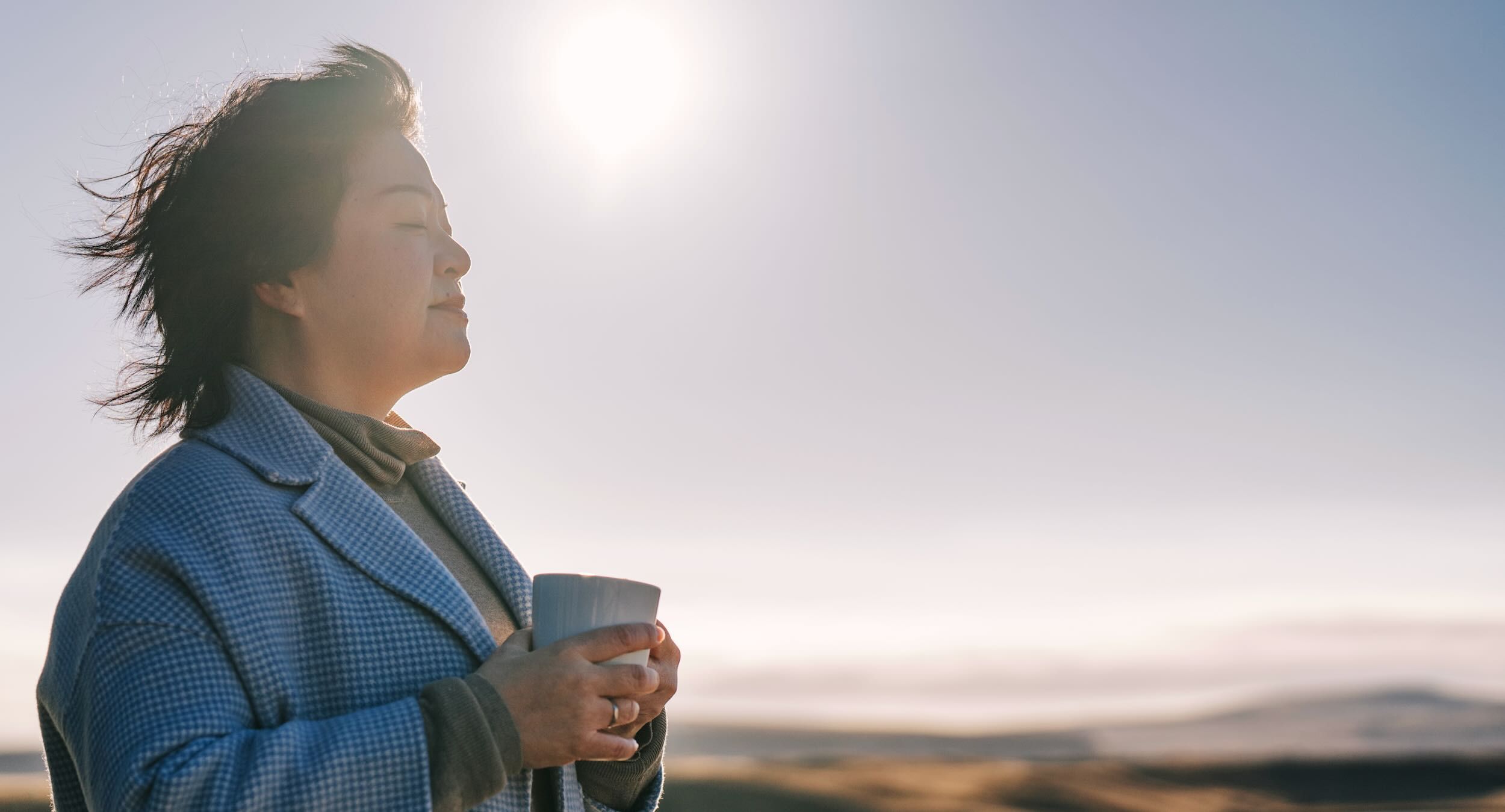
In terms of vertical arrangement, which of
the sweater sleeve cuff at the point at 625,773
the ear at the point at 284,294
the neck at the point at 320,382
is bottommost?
the sweater sleeve cuff at the point at 625,773

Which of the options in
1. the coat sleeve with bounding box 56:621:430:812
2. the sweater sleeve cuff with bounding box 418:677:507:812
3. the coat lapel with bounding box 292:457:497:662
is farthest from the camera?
the coat lapel with bounding box 292:457:497:662

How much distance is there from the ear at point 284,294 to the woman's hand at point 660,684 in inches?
36.9

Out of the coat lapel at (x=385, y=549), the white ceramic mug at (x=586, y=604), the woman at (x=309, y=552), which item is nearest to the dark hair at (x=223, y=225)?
the woman at (x=309, y=552)

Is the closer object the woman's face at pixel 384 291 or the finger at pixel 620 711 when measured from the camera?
the finger at pixel 620 711

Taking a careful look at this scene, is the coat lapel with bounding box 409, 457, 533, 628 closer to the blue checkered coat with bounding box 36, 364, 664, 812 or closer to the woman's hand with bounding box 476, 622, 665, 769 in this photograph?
the blue checkered coat with bounding box 36, 364, 664, 812

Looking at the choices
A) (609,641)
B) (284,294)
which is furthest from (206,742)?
(284,294)

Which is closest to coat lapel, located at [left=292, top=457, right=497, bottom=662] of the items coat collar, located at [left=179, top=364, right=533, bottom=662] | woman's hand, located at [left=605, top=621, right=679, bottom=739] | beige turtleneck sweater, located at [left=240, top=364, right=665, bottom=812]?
coat collar, located at [left=179, top=364, right=533, bottom=662]

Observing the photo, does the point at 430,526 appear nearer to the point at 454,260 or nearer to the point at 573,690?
the point at 454,260

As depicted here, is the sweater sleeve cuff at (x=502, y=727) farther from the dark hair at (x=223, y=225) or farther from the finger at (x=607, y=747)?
the dark hair at (x=223, y=225)

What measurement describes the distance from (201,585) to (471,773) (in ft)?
1.51

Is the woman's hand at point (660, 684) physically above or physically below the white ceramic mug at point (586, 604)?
below

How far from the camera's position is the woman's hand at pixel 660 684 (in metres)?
1.81

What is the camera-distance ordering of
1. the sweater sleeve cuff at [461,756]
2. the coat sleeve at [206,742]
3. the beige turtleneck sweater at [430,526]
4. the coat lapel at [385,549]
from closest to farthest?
the coat sleeve at [206,742] → the sweater sleeve cuff at [461,756] → the coat lapel at [385,549] → the beige turtleneck sweater at [430,526]

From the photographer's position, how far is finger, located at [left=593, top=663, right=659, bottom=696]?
162cm
